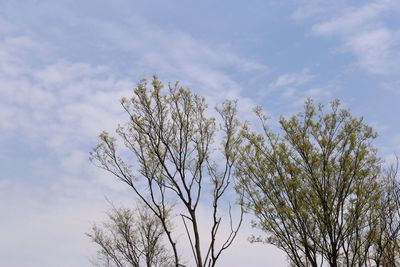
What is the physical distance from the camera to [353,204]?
37.7ft

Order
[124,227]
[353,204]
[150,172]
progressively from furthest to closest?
[124,227] < [150,172] < [353,204]

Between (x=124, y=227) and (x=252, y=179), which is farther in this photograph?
(x=124, y=227)

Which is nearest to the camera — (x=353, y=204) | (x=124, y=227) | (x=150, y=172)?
(x=353, y=204)

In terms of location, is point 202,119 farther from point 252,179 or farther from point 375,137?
point 375,137

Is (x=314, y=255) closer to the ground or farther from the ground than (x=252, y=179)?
closer to the ground

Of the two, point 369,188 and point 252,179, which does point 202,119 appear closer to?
point 252,179

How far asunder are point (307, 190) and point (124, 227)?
1554 cm

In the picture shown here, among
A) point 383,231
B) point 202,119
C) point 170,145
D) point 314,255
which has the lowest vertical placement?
point 314,255

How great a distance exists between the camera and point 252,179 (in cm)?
1283

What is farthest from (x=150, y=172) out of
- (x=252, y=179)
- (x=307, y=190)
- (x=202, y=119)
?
(x=307, y=190)

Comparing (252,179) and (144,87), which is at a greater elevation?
(144,87)

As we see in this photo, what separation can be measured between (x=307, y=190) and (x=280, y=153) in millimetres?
1348

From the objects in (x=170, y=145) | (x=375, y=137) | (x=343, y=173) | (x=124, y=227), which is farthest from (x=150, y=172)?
(x=124, y=227)

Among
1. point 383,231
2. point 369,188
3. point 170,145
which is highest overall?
point 170,145
